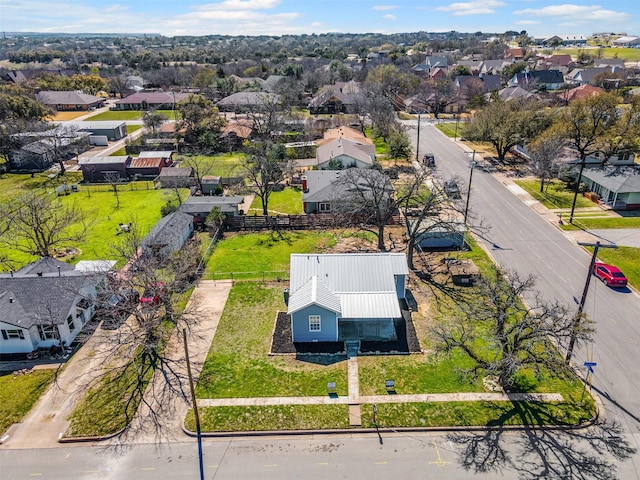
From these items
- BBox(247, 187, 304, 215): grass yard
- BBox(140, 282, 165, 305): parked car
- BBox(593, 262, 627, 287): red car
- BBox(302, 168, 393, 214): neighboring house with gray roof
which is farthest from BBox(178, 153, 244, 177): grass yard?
BBox(593, 262, 627, 287): red car

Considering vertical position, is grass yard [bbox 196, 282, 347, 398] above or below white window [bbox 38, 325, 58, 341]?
below

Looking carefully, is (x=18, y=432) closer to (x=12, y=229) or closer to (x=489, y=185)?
(x=12, y=229)

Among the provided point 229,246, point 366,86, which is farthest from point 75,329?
point 366,86

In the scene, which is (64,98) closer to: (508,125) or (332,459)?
(508,125)

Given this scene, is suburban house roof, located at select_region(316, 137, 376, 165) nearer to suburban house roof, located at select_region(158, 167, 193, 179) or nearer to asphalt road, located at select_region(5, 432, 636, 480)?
suburban house roof, located at select_region(158, 167, 193, 179)

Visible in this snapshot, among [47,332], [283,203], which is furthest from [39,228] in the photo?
[283,203]
